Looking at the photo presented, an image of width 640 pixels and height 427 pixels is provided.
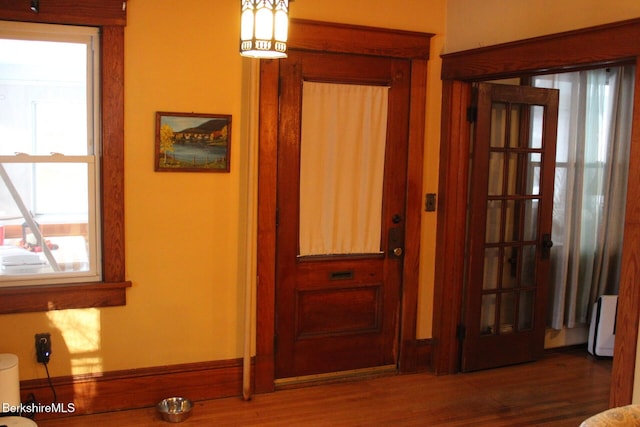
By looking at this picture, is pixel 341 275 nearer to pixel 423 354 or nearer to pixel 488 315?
pixel 423 354

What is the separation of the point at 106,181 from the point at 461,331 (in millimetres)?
2405

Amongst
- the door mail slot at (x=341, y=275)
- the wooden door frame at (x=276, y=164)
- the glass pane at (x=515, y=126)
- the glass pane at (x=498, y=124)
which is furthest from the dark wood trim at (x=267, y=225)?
the glass pane at (x=515, y=126)

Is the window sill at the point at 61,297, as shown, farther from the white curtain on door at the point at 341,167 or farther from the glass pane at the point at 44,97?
the white curtain on door at the point at 341,167

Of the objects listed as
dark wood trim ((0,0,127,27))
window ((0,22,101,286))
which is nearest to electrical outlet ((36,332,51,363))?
window ((0,22,101,286))

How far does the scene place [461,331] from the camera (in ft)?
13.2

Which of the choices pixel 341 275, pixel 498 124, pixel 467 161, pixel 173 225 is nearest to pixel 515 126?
pixel 498 124

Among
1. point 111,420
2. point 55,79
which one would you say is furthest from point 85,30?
point 111,420

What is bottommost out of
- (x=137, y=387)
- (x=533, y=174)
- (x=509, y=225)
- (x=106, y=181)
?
(x=137, y=387)

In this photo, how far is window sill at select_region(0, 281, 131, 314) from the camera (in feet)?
10.0

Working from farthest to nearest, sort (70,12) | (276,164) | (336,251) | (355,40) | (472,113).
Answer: (472,113)
(336,251)
(355,40)
(276,164)
(70,12)

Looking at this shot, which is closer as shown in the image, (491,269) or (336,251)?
(336,251)

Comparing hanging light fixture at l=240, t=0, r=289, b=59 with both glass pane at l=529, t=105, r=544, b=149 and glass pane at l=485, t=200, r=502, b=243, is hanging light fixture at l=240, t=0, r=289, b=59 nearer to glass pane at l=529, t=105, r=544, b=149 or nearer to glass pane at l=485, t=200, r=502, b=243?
glass pane at l=485, t=200, r=502, b=243

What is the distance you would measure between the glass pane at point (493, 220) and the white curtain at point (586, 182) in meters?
0.63

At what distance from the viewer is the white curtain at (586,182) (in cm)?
436
